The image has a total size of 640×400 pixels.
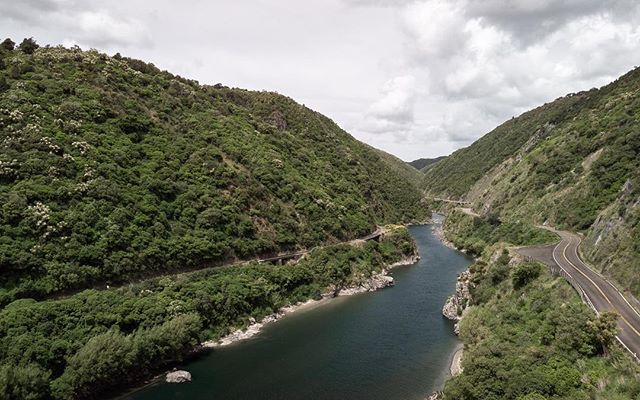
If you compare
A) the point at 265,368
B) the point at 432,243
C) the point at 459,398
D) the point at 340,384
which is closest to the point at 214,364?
the point at 265,368

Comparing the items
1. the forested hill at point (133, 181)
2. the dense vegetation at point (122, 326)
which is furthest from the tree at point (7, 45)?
the dense vegetation at point (122, 326)

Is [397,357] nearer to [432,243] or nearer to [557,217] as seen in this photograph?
[557,217]

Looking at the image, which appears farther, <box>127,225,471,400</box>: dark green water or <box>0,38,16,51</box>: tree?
<box>0,38,16,51</box>: tree

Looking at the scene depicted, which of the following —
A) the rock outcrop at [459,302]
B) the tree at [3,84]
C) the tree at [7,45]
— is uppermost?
the tree at [7,45]

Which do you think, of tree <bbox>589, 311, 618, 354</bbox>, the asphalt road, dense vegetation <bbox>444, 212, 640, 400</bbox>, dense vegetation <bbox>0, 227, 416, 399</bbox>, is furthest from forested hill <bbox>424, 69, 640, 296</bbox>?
dense vegetation <bbox>0, 227, 416, 399</bbox>

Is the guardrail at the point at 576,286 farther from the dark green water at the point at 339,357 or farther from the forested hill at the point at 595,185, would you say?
the dark green water at the point at 339,357

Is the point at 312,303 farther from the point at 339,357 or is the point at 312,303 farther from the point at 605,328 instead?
the point at 605,328

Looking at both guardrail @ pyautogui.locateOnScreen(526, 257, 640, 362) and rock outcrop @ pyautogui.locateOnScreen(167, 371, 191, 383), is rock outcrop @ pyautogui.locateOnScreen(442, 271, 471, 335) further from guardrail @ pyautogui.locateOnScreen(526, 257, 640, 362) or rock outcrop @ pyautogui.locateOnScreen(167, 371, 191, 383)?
rock outcrop @ pyautogui.locateOnScreen(167, 371, 191, 383)
